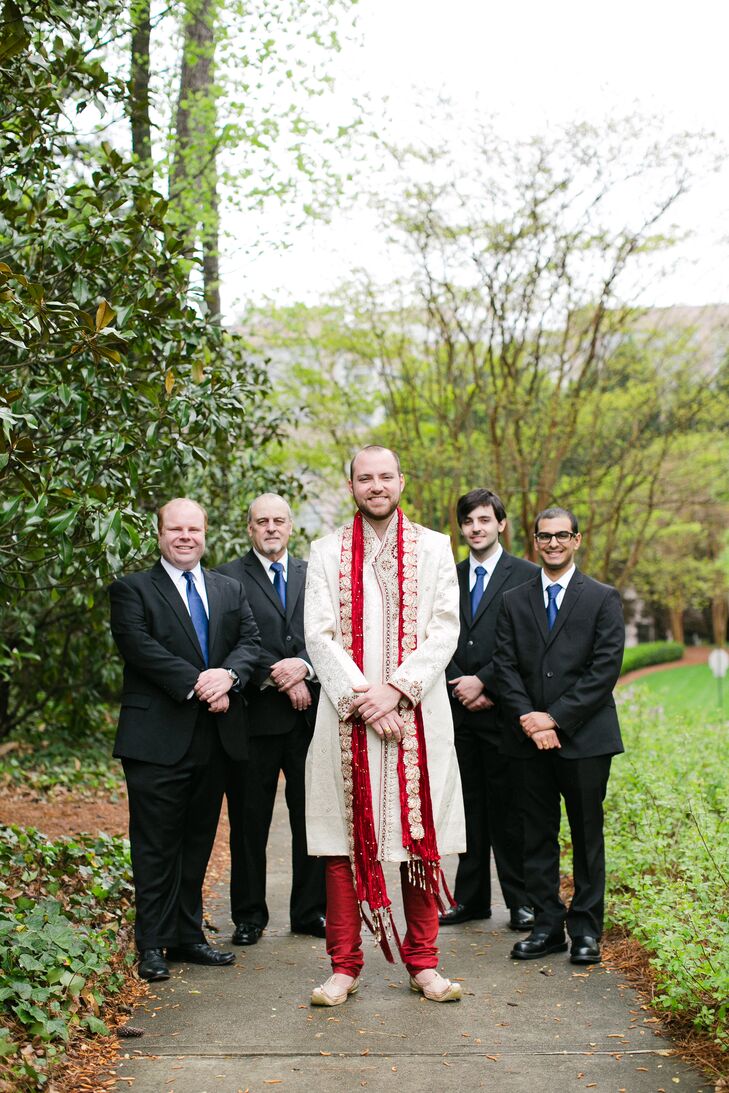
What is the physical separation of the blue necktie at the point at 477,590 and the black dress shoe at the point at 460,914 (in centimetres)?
163

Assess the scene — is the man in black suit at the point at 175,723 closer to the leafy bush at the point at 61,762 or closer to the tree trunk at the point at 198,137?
the leafy bush at the point at 61,762

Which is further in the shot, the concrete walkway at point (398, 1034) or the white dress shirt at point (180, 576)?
the white dress shirt at point (180, 576)

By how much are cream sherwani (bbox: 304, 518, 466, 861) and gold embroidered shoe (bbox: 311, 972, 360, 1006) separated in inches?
20.3

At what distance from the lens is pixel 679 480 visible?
19.8m

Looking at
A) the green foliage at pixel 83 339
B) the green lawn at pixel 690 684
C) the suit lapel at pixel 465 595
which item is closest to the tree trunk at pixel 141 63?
the green foliage at pixel 83 339

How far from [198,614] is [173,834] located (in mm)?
1049

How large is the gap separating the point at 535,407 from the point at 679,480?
3.92 metres

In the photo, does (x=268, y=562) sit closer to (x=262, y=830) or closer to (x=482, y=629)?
(x=482, y=629)

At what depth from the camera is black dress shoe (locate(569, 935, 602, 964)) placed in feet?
17.6

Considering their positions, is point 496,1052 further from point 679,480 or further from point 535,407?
point 679,480

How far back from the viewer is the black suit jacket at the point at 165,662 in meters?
5.39

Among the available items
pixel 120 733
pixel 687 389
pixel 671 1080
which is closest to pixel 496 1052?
pixel 671 1080

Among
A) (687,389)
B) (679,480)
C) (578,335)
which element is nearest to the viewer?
(578,335)

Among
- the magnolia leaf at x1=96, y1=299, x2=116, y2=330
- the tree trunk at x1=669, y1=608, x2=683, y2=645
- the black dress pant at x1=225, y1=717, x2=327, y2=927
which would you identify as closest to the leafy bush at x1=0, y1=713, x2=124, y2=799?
the black dress pant at x1=225, y1=717, x2=327, y2=927
